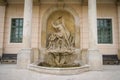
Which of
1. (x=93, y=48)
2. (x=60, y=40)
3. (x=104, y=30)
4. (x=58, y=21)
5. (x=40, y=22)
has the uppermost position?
(x=58, y=21)

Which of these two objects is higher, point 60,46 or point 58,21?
point 58,21

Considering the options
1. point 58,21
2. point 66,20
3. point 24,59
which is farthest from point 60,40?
point 24,59

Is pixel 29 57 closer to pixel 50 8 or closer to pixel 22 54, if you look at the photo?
pixel 22 54

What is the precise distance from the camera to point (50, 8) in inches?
503

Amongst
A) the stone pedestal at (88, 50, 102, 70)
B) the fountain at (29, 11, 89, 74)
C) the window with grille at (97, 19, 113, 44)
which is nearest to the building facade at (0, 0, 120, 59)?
the window with grille at (97, 19, 113, 44)

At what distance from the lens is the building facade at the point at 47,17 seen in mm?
12367

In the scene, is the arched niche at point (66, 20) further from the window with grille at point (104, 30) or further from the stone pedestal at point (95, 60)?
the stone pedestal at point (95, 60)

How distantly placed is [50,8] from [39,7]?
993 mm

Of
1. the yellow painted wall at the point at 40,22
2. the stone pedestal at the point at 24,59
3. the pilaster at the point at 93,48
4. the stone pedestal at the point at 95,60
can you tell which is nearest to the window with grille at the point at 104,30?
the yellow painted wall at the point at 40,22

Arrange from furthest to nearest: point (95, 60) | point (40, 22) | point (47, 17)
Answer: point (47, 17)
point (40, 22)
point (95, 60)

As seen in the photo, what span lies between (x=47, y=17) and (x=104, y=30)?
5.37m

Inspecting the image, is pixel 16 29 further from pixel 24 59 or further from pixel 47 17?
pixel 24 59

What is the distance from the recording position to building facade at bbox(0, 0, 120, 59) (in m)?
12.4

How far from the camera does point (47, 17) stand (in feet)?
42.2
